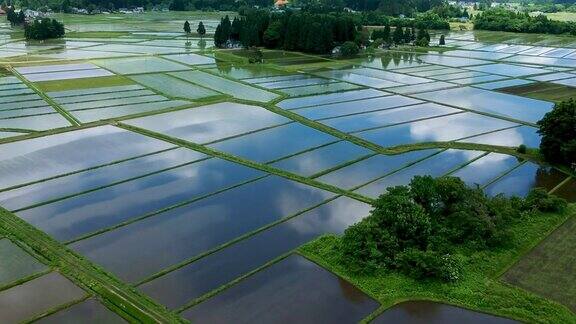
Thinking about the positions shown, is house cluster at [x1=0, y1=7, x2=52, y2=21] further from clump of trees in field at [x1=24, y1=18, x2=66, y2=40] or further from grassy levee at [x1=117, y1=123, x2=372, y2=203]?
grassy levee at [x1=117, y1=123, x2=372, y2=203]

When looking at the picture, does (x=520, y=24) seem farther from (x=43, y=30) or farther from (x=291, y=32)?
(x=43, y=30)

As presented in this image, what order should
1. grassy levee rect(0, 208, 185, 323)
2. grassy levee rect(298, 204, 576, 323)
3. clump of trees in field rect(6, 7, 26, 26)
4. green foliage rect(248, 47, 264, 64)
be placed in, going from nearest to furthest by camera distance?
grassy levee rect(0, 208, 185, 323)
grassy levee rect(298, 204, 576, 323)
green foliage rect(248, 47, 264, 64)
clump of trees in field rect(6, 7, 26, 26)

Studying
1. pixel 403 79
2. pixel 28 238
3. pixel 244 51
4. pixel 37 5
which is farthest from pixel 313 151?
pixel 37 5

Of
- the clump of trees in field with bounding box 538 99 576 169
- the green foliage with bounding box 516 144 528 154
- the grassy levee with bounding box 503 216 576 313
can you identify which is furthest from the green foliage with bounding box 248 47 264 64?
the grassy levee with bounding box 503 216 576 313

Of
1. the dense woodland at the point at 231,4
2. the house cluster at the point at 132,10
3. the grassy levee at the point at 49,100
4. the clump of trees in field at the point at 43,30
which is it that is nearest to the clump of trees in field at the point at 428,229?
the grassy levee at the point at 49,100

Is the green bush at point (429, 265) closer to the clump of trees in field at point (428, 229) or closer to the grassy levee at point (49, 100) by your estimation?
the clump of trees in field at point (428, 229)

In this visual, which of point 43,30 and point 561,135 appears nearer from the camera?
point 561,135

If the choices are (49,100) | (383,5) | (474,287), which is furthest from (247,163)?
(383,5)

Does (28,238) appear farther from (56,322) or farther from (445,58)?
(445,58)
